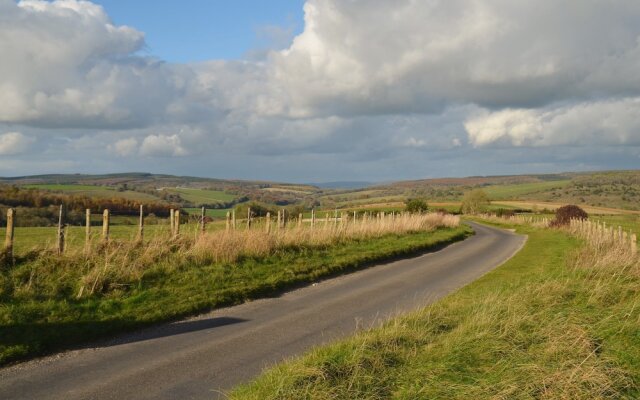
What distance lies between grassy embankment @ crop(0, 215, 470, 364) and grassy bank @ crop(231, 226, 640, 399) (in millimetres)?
4308

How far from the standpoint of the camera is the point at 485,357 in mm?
6859

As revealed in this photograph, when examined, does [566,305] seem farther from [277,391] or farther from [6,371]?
[6,371]

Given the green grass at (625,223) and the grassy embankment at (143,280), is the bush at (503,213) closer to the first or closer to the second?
the green grass at (625,223)

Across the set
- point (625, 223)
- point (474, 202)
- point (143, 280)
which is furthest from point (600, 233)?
point (474, 202)

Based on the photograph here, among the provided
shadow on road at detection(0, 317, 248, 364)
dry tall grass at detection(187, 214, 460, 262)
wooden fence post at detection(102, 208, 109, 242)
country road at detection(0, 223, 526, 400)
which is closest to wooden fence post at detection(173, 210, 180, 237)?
dry tall grass at detection(187, 214, 460, 262)

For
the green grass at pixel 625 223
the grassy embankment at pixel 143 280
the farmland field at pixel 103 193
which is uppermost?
the grassy embankment at pixel 143 280

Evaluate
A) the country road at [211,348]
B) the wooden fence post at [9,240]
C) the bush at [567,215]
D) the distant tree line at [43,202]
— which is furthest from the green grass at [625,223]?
the wooden fence post at [9,240]

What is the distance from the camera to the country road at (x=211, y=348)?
6.57 meters

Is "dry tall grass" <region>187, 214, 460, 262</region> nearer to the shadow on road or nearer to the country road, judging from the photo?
the country road

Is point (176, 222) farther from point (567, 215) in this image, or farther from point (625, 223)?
point (625, 223)

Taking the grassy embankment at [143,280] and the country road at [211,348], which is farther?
the grassy embankment at [143,280]

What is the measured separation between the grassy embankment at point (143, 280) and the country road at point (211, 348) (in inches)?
21.6

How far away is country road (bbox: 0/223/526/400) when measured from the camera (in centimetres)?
657

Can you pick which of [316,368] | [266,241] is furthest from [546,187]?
[316,368]
